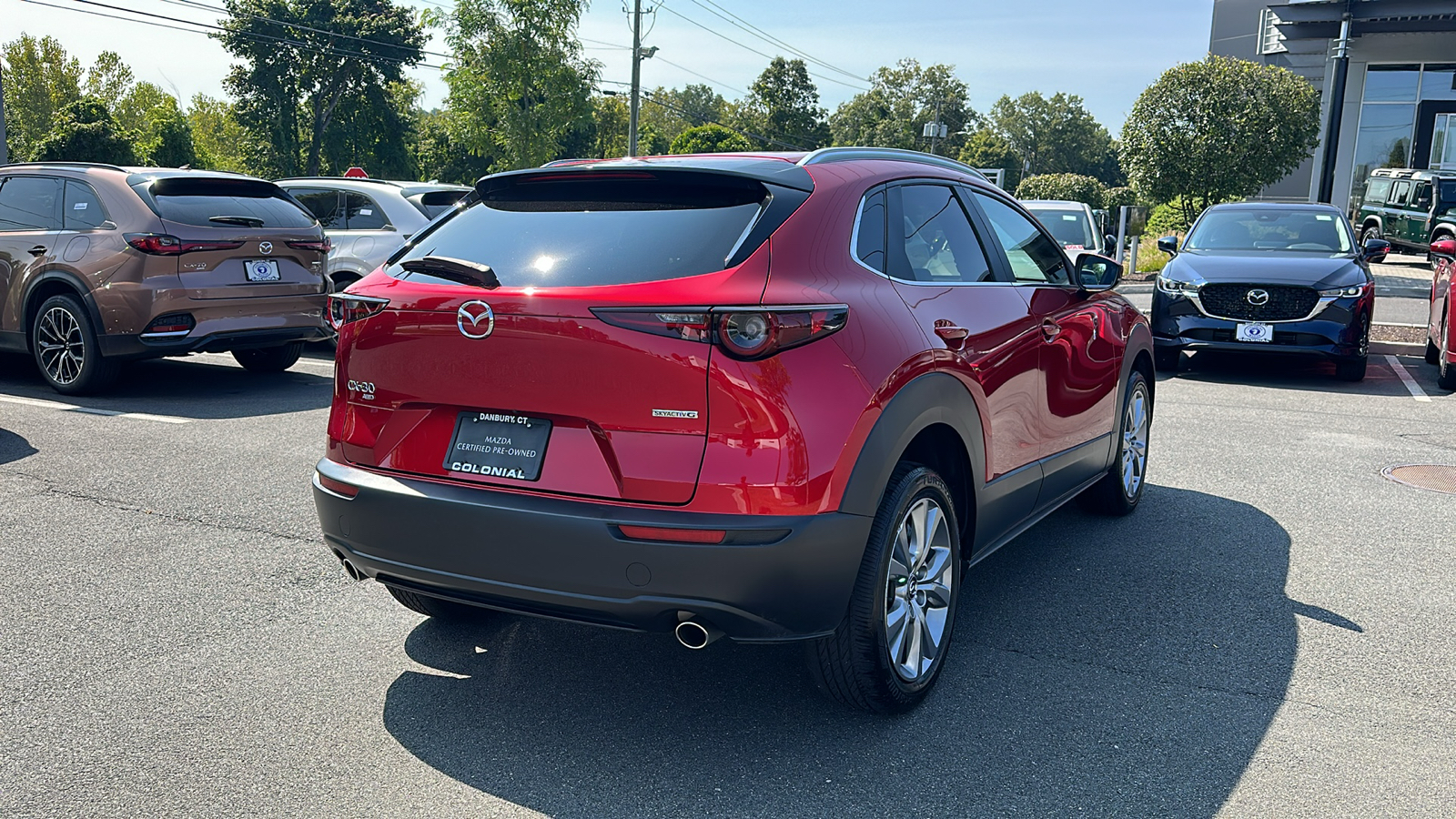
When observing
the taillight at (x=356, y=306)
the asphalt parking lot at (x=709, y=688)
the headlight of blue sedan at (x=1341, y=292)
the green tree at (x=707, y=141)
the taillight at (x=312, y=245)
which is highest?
the green tree at (x=707, y=141)

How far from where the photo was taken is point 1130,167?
28.1 meters

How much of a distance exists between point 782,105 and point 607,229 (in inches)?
3918

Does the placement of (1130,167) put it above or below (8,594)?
above

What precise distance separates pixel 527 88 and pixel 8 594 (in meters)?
35.1

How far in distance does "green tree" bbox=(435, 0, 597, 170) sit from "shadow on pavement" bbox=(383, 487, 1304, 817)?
114 ft

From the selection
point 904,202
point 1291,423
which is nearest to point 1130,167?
point 1291,423

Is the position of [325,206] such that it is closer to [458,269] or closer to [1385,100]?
[458,269]

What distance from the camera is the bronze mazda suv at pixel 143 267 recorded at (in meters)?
8.46

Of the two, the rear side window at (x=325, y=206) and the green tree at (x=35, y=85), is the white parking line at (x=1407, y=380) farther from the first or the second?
the green tree at (x=35, y=85)

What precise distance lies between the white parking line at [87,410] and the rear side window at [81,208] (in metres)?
1.35

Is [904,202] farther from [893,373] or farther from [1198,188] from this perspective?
[1198,188]

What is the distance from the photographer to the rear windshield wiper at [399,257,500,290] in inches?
128

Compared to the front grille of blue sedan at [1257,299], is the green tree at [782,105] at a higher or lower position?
higher

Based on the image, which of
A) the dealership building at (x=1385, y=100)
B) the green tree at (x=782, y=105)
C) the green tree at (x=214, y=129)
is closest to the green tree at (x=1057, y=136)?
the green tree at (x=782, y=105)
